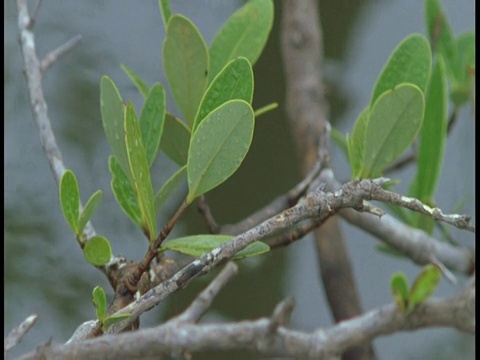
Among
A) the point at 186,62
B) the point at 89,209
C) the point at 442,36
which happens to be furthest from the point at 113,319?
the point at 442,36

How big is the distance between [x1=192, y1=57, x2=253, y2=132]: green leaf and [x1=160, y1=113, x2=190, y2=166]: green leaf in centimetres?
9

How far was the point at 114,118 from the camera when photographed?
2.28 ft

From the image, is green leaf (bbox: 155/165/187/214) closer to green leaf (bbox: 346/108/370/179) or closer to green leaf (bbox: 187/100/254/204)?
green leaf (bbox: 187/100/254/204)

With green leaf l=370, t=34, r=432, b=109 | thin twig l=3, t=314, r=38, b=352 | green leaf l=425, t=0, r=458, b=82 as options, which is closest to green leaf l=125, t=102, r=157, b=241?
thin twig l=3, t=314, r=38, b=352

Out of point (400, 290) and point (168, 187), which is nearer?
point (400, 290)

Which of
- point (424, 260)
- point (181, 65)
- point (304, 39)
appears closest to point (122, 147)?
point (181, 65)

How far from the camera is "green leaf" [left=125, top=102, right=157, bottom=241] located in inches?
24.1

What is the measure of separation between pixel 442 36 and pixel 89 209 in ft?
2.10

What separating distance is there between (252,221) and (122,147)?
0.24 meters

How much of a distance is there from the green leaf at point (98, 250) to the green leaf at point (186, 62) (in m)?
0.19

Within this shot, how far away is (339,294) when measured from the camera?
116cm

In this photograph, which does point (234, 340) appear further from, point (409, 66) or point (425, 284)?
point (409, 66)

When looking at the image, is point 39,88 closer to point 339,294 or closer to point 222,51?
point 222,51

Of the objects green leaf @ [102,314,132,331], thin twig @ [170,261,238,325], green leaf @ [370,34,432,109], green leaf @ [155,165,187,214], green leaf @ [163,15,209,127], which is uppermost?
green leaf @ [163,15,209,127]
